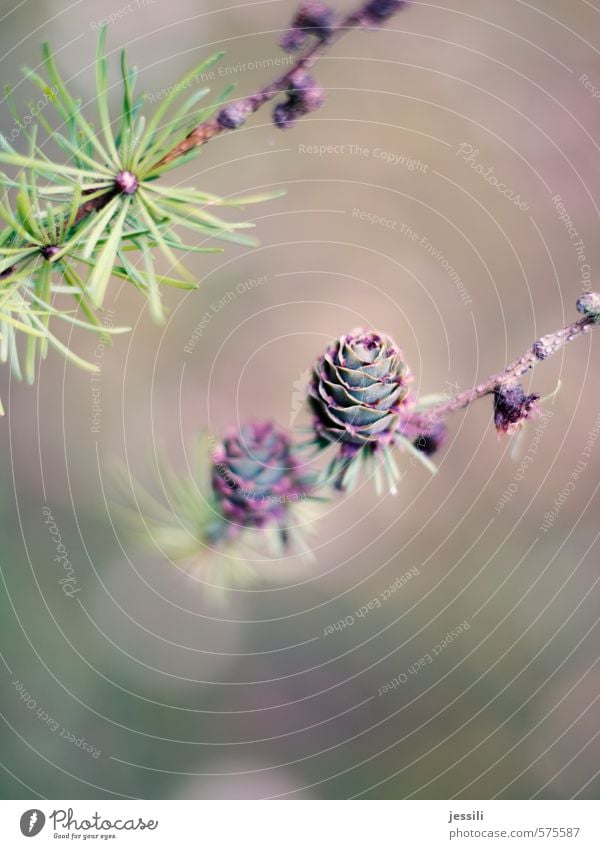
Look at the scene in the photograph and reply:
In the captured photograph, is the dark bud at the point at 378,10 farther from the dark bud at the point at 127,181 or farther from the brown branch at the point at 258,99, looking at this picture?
the dark bud at the point at 127,181

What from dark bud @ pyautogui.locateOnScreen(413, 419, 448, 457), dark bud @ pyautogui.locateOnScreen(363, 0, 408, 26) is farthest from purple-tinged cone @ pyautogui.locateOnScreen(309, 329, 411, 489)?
dark bud @ pyautogui.locateOnScreen(363, 0, 408, 26)

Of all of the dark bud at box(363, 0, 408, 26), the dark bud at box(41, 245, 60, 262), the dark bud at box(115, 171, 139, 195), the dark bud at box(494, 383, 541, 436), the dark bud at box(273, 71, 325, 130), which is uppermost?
the dark bud at box(363, 0, 408, 26)

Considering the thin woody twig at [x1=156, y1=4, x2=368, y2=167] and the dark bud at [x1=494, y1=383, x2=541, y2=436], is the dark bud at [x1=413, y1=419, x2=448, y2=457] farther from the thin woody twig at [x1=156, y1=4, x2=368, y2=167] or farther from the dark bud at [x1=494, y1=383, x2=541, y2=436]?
the thin woody twig at [x1=156, y1=4, x2=368, y2=167]

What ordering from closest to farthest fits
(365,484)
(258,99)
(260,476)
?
(258,99) → (260,476) → (365,484)

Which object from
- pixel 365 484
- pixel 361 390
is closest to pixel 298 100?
pixel 361 390

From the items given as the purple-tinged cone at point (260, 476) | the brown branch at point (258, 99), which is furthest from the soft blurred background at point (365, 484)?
the brown branch at point (258, 99)

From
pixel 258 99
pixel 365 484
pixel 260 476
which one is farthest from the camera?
pixel 365 484

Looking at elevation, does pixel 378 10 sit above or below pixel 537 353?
above

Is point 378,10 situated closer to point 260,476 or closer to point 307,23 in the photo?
point 307,23
